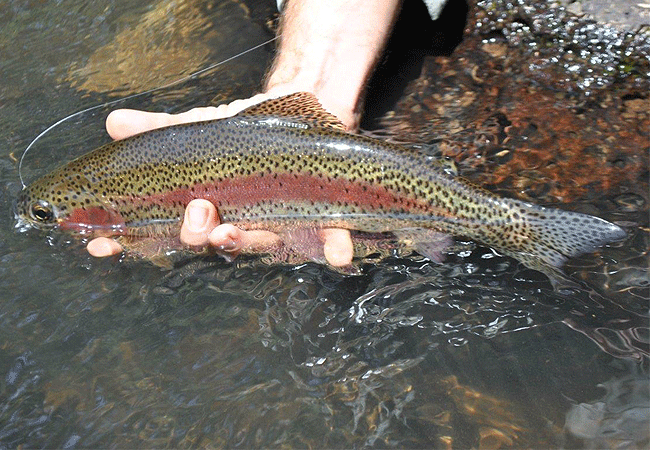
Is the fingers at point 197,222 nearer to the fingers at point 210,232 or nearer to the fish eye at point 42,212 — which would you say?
the fingers at point 210,232

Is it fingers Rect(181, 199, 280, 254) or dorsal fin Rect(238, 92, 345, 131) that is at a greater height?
dorsal fin Rect(238, 92, 345, 131)

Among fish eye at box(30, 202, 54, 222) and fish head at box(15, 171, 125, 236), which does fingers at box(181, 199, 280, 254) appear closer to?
fish head at box(15, 171, 125, 236)

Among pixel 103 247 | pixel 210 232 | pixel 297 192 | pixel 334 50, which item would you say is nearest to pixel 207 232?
pixel 210 232

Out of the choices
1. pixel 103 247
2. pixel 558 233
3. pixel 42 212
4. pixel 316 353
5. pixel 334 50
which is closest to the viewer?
pixel 558 233

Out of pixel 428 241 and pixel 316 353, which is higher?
pixel 428 241

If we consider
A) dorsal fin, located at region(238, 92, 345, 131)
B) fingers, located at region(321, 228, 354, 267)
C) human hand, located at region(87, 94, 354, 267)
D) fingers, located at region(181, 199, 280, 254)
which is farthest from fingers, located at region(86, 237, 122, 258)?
fingers, located at region(321, 228, 354, 267)

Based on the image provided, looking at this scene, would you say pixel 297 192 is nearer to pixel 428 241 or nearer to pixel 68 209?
pixel 428 241
